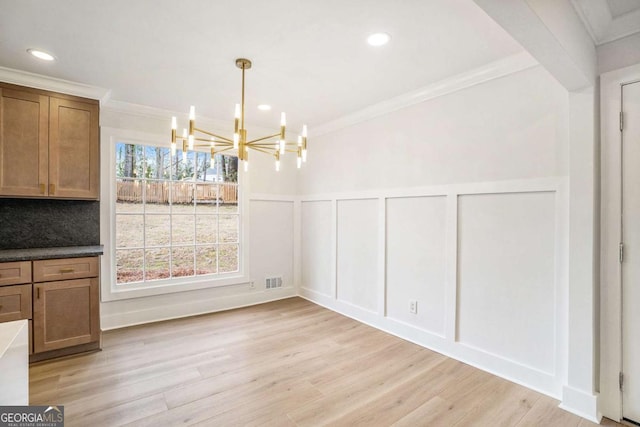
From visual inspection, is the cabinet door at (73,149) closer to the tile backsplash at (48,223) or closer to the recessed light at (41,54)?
the tile backsplash at (48,223)

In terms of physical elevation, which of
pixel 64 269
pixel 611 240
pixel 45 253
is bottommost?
pixel 64 269

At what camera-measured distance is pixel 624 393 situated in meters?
1.98

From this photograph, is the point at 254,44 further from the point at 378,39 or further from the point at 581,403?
the point at 581,403

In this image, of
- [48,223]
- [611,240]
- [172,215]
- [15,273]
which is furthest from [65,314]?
[611,240]

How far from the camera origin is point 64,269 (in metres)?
2.80

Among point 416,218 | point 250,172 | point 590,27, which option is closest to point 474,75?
point 590,27

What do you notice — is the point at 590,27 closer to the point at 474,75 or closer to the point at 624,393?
the point at 474,75

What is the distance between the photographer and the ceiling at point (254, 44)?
188 cm

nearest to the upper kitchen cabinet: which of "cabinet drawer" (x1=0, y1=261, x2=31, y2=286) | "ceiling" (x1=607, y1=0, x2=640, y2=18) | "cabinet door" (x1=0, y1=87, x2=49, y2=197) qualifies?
"cabinet door" (x1=0, y1=87, x2=49, y2=197)

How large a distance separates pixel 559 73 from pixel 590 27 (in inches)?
14.6

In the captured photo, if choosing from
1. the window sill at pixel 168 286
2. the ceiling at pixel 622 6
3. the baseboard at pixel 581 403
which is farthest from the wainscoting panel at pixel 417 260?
the window sill at pixel 168 286

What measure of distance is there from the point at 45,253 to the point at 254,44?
2.52 metres

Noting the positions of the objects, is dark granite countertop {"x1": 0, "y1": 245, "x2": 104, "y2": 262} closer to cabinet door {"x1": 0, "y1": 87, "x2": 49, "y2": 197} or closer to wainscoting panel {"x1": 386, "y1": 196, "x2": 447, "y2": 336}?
cabinet door {"x1": 0, "y1": 87, "x2": 49, "y2": 197}

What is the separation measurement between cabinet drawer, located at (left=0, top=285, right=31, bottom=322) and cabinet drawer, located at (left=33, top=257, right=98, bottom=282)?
12cm
